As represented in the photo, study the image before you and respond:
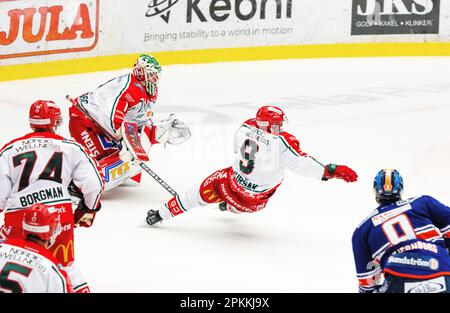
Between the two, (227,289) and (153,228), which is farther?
(153,228)

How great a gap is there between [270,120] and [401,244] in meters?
2.19

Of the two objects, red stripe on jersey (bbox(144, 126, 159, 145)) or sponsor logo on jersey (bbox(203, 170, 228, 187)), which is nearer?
sponsor logo on jersey (bbox(203, 170, 228, 187))

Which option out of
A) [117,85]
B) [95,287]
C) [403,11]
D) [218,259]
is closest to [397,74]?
[403,11]

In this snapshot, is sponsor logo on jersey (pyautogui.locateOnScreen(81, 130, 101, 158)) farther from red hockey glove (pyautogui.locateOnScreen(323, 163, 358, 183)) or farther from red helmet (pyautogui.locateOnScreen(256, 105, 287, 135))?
red hockey glove (pyautogui.locateOnScreen(323, 163, 358, 183))

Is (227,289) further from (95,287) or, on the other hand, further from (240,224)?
(240,224)

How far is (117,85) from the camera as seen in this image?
7445mm

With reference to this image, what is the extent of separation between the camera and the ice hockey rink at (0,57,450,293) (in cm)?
588

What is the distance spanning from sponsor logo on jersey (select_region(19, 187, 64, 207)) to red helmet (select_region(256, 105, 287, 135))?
6.27 ft

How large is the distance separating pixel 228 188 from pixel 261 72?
19.6ft

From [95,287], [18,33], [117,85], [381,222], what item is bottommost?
[95,287]

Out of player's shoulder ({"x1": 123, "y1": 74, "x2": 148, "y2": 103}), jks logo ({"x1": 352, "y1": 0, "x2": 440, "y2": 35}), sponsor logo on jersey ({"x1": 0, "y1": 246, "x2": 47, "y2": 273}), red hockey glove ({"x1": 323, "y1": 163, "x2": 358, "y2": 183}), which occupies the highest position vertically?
jks logo ({"x1": 352, "y1": 0, "x2": 440, "y2": 35})

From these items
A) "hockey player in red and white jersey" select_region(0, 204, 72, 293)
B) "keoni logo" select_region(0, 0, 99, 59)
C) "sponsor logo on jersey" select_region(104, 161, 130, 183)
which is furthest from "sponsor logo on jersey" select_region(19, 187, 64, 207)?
"keoni logo" select_region(0, 0, 99, 59)

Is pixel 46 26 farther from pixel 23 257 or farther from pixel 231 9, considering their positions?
pixel 23 257

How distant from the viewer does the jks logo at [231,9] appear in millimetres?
12539
